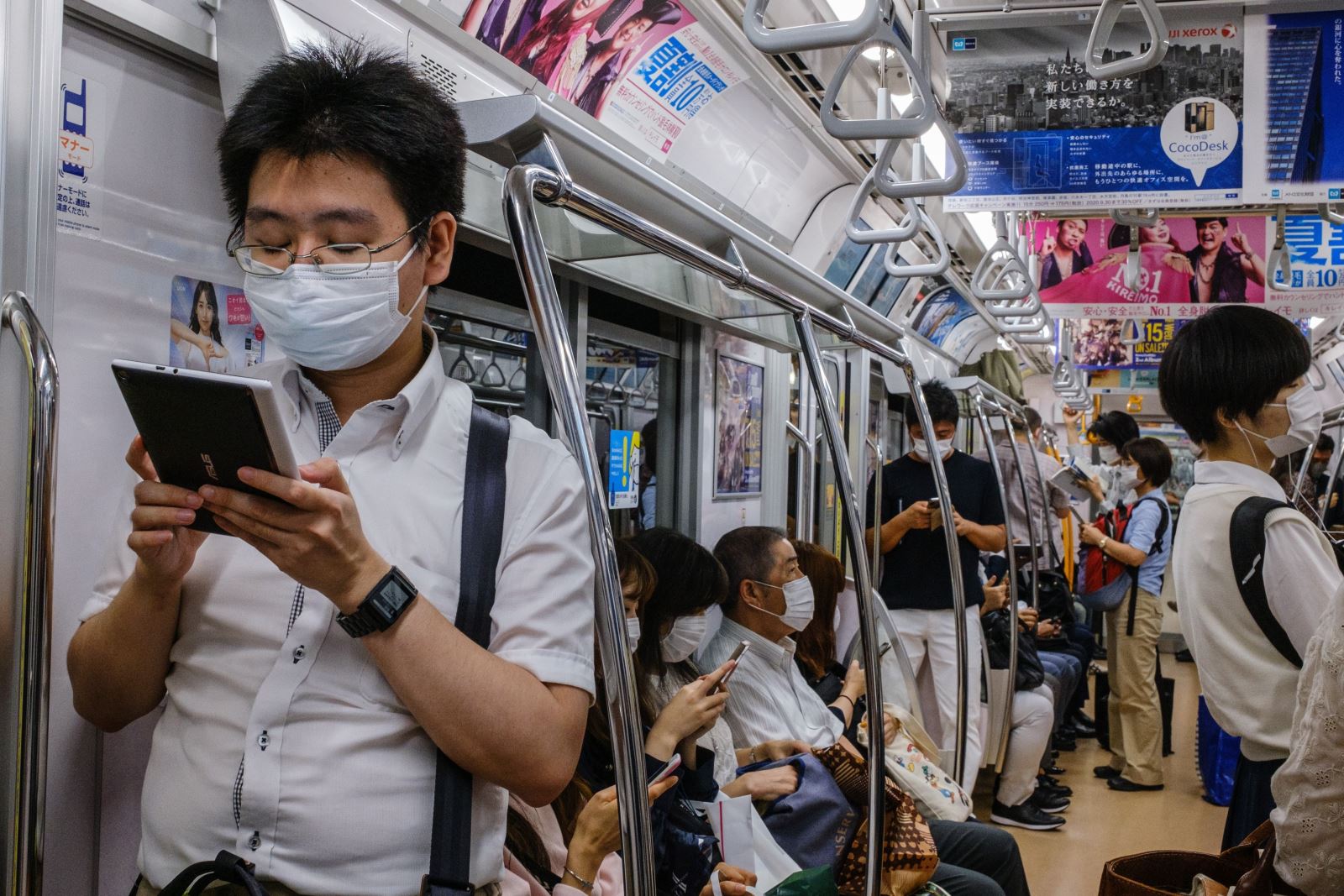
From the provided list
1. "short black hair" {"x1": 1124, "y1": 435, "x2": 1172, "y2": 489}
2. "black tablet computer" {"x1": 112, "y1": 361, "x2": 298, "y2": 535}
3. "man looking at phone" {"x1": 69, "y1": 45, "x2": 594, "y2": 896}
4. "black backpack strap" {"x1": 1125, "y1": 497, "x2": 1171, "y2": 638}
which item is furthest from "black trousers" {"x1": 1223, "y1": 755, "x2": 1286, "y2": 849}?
"short black hair" {"x1": 1124, "y1": 435, "x2": 1172, "y2": 489}

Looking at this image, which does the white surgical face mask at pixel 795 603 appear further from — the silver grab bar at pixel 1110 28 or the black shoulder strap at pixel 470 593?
the black shoulder strap at pixel 470 593

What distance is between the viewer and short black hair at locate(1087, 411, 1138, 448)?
7.09 meters

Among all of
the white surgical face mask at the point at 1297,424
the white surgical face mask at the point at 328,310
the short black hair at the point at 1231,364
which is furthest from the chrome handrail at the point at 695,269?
the white surgical face mask at the point at 1297,424

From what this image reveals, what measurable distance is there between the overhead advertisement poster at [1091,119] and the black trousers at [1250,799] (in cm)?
221

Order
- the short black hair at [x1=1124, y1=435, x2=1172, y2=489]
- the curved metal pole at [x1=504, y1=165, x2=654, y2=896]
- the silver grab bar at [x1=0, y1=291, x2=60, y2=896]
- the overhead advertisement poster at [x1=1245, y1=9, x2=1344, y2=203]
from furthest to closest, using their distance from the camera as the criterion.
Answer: the short black hair at [x1=1124, y1=435, x2=1172, y2=489]
the overhead advertisement poster at [x1=1245, y1=9, x2=1344, y2=203]
the curved metal pole at [x1=504, y1=165, x2=654, y2=896]
the silver grab bar at [x1=0, y1=291, x2=60, y2=896]

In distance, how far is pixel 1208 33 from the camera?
369 centimetres

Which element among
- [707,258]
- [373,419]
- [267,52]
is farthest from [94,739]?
[707,258]

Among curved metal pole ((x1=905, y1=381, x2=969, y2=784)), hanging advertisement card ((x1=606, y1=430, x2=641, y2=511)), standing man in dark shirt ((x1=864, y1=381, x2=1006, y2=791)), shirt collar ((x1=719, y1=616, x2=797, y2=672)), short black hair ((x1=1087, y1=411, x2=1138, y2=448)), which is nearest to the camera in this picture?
shirt collar ((x1=719, y1=616, x2=797, y2=672))

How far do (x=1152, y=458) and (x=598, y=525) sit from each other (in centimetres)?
556

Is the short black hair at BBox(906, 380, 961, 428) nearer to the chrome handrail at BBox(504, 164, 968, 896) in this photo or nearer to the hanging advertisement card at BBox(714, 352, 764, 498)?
the hanging advertisement card at BBox(714, 352, 764, 498)

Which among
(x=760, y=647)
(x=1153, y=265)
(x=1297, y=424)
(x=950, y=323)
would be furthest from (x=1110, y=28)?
(x=950, y=323)

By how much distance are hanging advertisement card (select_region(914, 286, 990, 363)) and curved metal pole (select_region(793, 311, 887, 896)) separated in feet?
17.1

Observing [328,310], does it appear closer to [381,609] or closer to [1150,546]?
[381,609]

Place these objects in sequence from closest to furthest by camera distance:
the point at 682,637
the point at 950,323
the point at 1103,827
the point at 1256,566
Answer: the point at 1256,566 → the point at 682,637 → the point at 1103,827 → the point at 950,323
